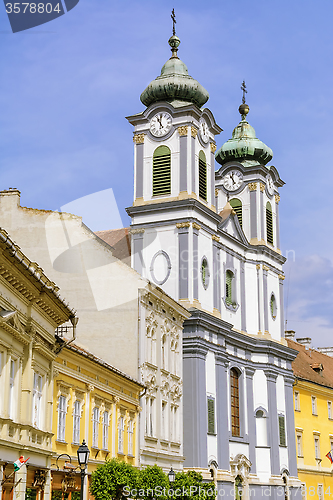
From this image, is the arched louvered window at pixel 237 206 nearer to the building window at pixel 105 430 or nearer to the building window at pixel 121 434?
the building window at pixel 121 434

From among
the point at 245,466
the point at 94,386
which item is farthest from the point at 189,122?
the point at 94,386

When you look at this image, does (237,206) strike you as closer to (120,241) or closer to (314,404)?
(120,241)

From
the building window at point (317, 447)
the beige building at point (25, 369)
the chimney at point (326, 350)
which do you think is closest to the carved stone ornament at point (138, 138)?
the building window at point (317, 447)

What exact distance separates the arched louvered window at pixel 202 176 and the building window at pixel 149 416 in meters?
18.4

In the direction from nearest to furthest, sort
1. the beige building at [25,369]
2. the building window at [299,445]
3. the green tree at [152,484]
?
the beige building at [25,369] → the green tree at [152,484] → the building window at [299,445]

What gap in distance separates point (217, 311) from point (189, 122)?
11859mm

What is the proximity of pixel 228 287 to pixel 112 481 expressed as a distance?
3109cm

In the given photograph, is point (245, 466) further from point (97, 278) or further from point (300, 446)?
point (97, 278)

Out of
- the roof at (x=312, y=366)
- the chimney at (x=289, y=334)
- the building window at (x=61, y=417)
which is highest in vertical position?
the chimney at (x=289, y=334)

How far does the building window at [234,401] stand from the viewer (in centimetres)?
5172

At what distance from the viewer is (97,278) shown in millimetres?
35812

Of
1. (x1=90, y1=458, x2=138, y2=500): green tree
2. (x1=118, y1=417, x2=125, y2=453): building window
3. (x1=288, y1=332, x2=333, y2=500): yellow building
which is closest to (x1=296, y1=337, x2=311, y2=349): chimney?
(x1=288, y1=332, x2=333, y2=500): yellow building

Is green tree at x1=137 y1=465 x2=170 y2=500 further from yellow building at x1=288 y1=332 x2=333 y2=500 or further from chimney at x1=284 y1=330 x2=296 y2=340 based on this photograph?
chimney at x1=284 y1=330 x2=296 y2=340

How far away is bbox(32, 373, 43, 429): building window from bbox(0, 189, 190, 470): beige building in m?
11.5
